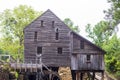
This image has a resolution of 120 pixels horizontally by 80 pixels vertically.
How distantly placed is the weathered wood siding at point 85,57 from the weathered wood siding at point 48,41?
78cm

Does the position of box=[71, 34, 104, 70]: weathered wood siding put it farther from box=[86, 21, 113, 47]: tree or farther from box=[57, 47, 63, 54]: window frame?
box=[86, 21, 113, 47]: tree

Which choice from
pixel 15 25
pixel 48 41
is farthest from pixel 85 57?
pixel 15 25

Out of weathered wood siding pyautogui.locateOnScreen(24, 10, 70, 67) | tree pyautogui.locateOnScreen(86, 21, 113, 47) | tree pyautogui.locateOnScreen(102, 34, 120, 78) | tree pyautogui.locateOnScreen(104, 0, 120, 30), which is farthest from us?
tree pyautogui.locateOnScreen(86, 21, 113, 47)

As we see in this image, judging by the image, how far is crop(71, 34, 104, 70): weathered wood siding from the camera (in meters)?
47.5

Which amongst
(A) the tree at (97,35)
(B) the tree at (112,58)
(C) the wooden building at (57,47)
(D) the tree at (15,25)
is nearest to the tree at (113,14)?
(C) the wooden building at (57,47)

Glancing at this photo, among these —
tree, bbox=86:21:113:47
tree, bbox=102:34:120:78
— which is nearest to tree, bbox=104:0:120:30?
tree, bbox=102:34:120:78

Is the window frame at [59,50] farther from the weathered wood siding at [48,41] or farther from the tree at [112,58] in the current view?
the tree at [112,58]

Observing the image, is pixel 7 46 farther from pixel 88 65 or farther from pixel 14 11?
pixel 88 65

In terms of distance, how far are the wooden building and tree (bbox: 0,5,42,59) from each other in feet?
35.5

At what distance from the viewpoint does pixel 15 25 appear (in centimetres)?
5844

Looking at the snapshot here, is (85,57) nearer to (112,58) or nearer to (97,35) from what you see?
(112,58)

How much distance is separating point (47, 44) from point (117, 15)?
1163 centimetres

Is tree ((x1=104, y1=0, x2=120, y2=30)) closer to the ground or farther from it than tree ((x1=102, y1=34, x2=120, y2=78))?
farther from it

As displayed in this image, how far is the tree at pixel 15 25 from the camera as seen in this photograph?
5838 cm
